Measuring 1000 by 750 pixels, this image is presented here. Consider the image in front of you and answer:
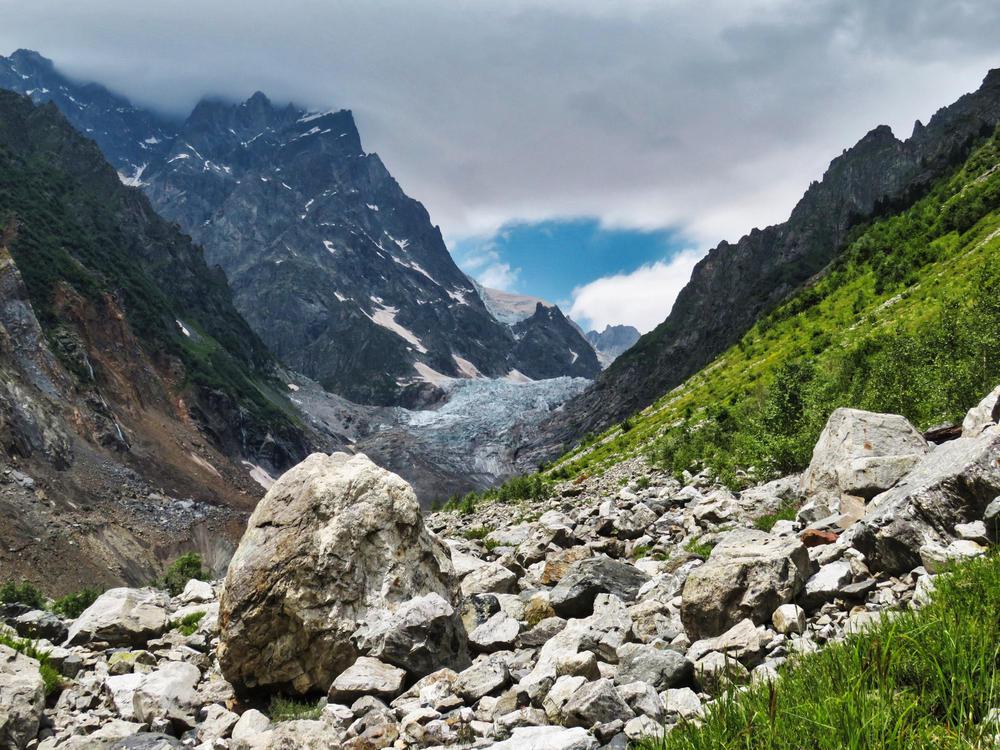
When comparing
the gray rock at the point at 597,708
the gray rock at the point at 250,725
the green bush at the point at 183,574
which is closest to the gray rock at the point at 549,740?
the gray rock at the point at 597,708

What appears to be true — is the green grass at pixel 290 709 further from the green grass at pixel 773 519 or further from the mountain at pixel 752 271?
the mountain at pixel 752 271

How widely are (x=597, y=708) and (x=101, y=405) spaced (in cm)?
10723

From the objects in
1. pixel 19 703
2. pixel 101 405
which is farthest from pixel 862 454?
pixel 101 405

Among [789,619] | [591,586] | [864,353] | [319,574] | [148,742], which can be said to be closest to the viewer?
[789,619]

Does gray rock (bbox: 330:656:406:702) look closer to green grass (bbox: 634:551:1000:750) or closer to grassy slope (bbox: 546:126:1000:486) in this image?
green grass (bbox: 634:551:1000:750)

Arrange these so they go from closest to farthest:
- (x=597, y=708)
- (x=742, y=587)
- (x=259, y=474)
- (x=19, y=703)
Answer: (x=597, y=708) < (x=742, y=587) < (x=19, y=703) < (x=259, y=474)

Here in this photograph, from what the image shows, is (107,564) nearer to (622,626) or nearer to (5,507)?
(5,507)

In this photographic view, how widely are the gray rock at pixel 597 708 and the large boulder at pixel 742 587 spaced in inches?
92.4

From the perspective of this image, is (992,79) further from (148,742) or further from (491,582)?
(148,742)

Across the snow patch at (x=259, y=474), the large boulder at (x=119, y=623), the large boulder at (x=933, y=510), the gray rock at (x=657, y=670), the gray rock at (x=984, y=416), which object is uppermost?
the snow patch at (x=259, y=474)

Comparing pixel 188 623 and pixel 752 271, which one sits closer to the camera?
pixel 188 623

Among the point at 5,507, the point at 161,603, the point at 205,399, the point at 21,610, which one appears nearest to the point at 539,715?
the point at 161,603

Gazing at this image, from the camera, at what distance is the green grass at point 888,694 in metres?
3.35

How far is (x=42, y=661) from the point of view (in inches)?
390
